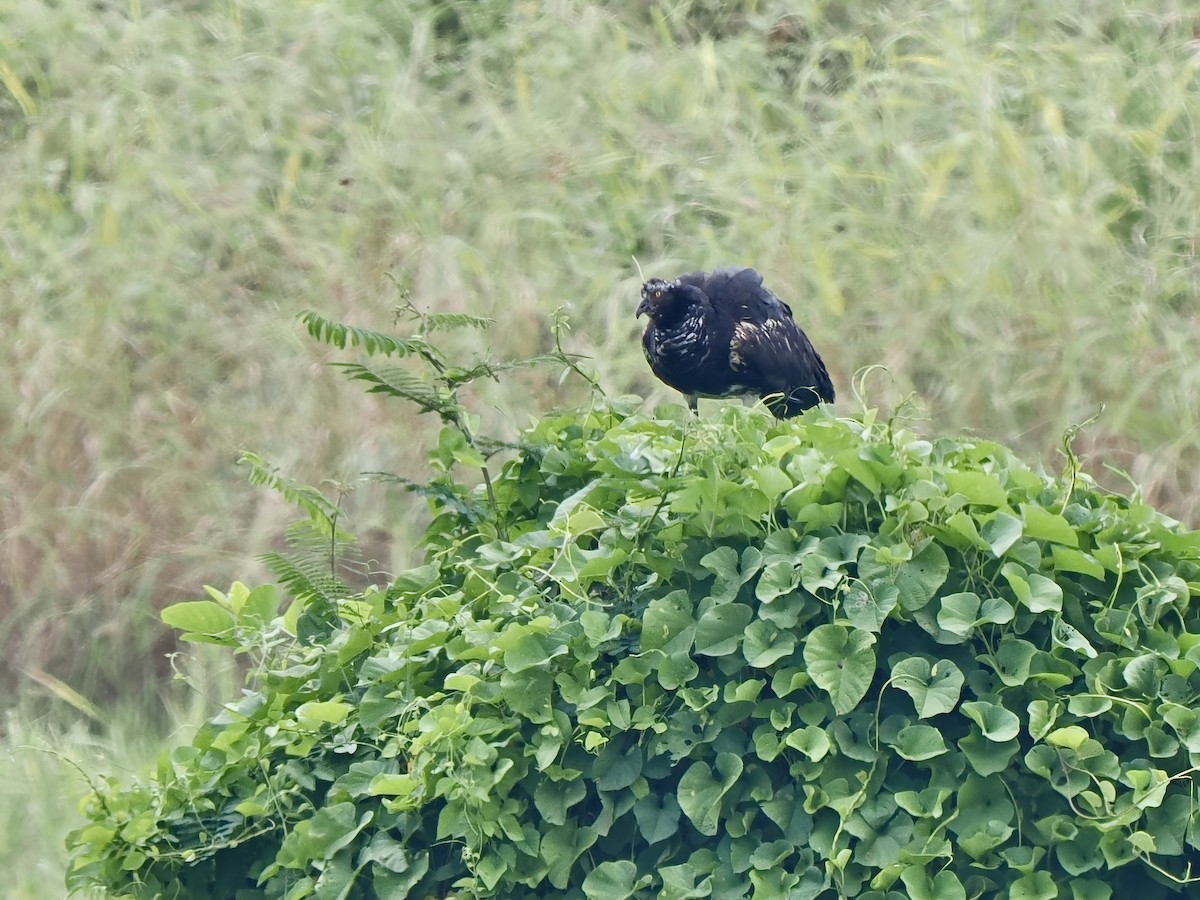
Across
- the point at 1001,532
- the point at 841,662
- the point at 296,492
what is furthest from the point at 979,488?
the point at 296,492

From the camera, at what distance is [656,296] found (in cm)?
385

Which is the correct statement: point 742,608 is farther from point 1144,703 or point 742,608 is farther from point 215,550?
point 215,550

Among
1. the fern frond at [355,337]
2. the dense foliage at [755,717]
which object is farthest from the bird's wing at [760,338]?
the fern frond at [355,337]

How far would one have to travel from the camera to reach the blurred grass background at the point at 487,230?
16.5 ft

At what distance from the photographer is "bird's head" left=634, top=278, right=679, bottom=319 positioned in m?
3.85

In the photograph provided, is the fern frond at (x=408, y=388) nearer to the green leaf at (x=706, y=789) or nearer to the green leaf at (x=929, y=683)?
the green leaf at (x=706, y=789)

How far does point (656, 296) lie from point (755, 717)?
1.99m

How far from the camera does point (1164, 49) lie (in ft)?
19.9

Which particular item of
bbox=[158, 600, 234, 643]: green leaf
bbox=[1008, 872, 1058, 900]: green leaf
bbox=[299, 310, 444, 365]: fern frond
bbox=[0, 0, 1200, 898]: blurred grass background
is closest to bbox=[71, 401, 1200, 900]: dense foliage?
bbox=[1008, 872, 1058, 900]: green leaf

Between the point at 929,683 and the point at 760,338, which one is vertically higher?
the point at 929,683

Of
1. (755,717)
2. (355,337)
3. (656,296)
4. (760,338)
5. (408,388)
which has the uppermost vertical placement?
(355,337)

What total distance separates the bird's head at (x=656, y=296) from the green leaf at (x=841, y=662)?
202 cm

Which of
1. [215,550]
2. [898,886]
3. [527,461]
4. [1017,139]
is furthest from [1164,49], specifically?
[898,886]

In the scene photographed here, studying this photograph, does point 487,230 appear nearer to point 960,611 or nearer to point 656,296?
point 656,296
